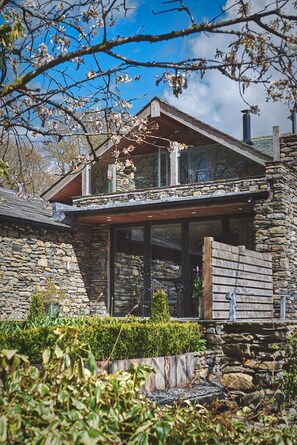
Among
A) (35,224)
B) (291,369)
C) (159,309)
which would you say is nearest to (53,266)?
(35,224)

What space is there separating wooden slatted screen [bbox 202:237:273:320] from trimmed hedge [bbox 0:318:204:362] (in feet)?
2.35

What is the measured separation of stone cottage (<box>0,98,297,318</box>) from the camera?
14492 millimetres

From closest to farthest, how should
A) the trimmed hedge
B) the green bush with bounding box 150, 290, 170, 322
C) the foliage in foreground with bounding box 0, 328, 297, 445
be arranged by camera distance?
the foliage in foreground with bounding box 0, 328, 297, 445, the trimmed hedge, the green bush with bounding box 150, 290, 170, 322

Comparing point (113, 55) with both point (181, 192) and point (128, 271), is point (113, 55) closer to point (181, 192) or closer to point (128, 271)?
point (181, 192)

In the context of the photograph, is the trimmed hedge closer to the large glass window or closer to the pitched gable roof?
the large glass window

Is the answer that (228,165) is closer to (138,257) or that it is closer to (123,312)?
(138,257)

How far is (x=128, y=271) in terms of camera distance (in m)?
17.5

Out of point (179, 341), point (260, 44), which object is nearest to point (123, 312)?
point (179, 341)

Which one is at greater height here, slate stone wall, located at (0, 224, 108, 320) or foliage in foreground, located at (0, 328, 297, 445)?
slate stone wall, located at (0, 224, 108, 320)

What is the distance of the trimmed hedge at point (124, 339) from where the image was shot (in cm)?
784

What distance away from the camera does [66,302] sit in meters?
16.6

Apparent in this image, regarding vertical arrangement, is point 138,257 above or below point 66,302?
above

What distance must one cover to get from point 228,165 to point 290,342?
1072 cm

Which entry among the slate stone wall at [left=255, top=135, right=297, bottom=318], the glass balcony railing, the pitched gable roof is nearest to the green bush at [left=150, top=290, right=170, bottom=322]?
the slate stone wall at [left=255, top=135, right=297, bottom=318]
